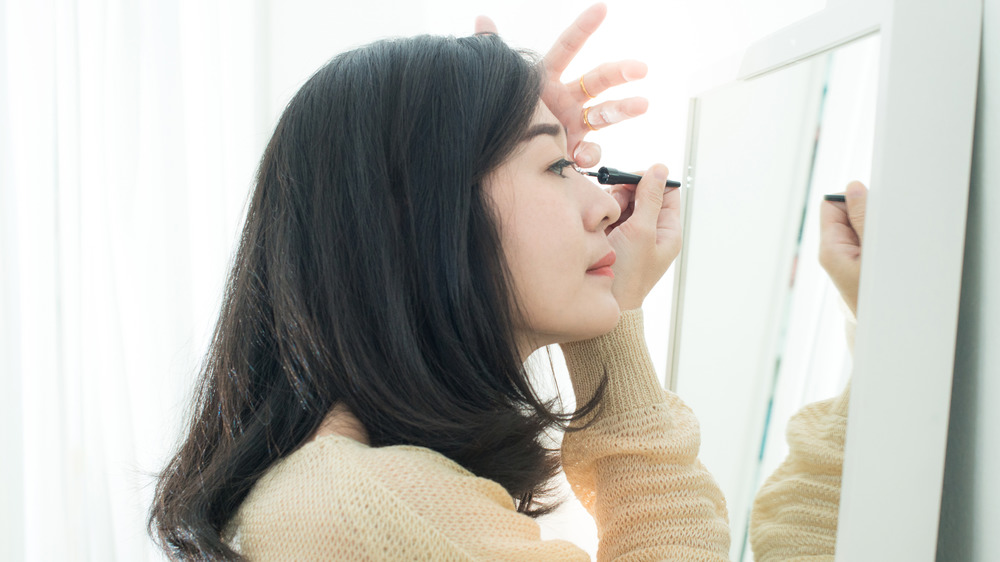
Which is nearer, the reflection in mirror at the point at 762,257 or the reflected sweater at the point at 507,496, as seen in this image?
the reflected sweater at the point at 507,496

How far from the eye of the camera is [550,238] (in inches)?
27.6

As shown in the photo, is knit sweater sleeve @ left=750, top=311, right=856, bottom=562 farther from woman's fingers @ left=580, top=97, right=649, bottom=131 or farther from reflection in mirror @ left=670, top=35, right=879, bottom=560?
woman's fingers @ left=580, top=97, right=649, bottom=131

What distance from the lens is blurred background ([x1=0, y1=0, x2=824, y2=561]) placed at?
95 centimetres

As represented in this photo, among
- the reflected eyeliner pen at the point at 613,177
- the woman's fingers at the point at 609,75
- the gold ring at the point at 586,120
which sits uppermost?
the woman's fingers at the point at 609,75

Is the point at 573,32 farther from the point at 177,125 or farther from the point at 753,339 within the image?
the point at 177,125

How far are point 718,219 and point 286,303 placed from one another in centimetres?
54

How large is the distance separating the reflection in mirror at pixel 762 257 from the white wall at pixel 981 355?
0.25ft

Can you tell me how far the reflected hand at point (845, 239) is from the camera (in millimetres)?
558

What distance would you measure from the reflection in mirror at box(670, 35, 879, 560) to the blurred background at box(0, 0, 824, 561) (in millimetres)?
116

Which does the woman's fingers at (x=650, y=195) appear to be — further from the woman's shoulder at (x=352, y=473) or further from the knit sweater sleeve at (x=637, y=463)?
the woman's shoulder at (x=352, y=473)

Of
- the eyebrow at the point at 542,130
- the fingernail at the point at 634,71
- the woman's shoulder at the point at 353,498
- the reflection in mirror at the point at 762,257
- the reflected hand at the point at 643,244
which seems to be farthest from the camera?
the fingernail at the point at 634,71

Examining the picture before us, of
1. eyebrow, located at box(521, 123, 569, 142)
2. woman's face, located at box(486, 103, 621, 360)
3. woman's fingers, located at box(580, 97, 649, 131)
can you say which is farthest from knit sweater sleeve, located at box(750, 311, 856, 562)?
woman's fingers, located at box(580, 97, 649, 131)

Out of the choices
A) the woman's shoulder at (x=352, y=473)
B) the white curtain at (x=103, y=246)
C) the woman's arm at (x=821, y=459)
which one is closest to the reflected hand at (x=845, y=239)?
the woman's arm at (x=821, y=459)

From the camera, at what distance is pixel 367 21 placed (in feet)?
5.13
